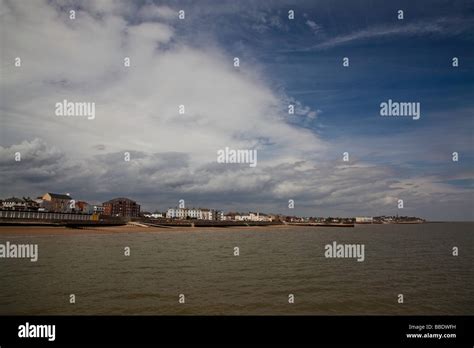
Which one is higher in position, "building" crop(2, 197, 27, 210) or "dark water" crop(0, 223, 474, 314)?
"building" crop(2, 197, 27, 210)

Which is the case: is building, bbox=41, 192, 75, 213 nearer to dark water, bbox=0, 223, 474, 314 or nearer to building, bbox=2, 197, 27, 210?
building, bbox=2, 197, 27, 210

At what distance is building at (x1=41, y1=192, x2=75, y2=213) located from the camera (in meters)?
170

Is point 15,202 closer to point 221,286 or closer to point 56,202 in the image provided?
point 56,202

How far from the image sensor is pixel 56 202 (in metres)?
175

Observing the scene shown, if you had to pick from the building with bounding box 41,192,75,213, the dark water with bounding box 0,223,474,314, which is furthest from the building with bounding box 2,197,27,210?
the dark water with bounding box 0,223,474,314

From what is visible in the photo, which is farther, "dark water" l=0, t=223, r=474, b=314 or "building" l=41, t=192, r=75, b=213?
"building" l=41, t=192, r=75, b=213

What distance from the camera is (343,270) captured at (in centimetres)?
3116

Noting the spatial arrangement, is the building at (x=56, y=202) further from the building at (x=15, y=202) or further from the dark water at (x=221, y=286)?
the dark water at (x=221, y=286)

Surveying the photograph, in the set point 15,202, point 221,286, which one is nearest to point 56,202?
point 15,202

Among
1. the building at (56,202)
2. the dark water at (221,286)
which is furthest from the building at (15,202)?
the dark water at (221,286)

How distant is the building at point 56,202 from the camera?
6698 inches

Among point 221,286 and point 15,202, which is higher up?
point 15,202
